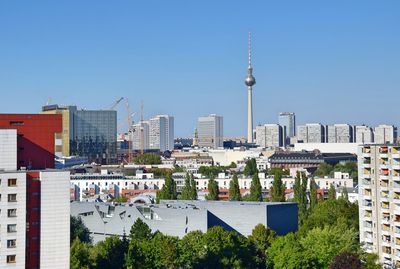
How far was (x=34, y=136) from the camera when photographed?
55.2 ft

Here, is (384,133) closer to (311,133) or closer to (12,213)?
(311,133)

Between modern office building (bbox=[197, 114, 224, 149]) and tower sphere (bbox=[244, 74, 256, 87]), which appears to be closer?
tower sphere (bbox=[244, 74, 256, 87])

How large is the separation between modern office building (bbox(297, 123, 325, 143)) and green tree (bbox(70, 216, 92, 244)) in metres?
98.5

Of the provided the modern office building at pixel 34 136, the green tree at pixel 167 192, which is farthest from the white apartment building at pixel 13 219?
the green tree at pixel 167 192

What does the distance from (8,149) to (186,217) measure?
11380mm

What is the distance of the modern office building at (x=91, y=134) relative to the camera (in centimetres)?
8112

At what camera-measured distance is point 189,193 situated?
37.5 m

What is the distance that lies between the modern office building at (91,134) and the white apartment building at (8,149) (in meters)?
64.6

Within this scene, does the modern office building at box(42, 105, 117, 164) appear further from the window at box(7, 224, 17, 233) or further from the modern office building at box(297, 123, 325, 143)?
the window at box(7, 224, 17, 233)

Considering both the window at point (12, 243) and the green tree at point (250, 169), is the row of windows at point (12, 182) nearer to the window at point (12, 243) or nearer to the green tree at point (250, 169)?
the window at point (12, 243)

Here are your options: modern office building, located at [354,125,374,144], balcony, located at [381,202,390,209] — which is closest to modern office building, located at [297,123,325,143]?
modern office building, located at [354,125,374,144]

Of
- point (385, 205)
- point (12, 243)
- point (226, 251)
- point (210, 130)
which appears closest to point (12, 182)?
point (12, 243)

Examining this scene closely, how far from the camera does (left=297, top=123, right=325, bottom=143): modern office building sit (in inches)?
4904

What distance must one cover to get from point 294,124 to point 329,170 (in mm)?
92303
